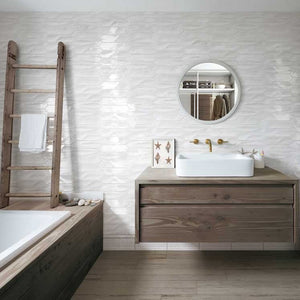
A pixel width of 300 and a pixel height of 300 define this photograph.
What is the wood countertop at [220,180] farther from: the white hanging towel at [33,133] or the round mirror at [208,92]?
the white hanging towel at [33,133]

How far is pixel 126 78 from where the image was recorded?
2461mm

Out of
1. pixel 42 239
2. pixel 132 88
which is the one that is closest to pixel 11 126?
pixel 132 88

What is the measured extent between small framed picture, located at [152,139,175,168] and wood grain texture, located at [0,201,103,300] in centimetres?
68

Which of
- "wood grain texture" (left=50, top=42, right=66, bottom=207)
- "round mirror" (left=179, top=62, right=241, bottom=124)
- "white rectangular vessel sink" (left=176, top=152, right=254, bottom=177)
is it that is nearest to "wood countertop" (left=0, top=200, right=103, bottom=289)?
"wood grain texture" (left=50, top=42, right=66, bottom=207)

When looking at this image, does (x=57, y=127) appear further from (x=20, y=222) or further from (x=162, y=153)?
(x=162, y=153)

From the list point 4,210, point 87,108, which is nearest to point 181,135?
point 87,108

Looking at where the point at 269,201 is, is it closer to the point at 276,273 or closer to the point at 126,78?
the point at 276,273

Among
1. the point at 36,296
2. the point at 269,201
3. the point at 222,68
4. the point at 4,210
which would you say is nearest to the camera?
the point at 36,296

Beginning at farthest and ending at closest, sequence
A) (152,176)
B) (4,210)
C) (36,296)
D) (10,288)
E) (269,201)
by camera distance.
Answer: (4,210) < (152,176) < (269,201) < (36,296) < (10,288)

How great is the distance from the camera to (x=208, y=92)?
2.45 m

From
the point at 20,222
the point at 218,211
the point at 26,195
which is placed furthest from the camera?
the point at 26,195

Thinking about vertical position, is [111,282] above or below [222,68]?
below

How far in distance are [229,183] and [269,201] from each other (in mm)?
309

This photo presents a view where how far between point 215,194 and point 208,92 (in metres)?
1.08
